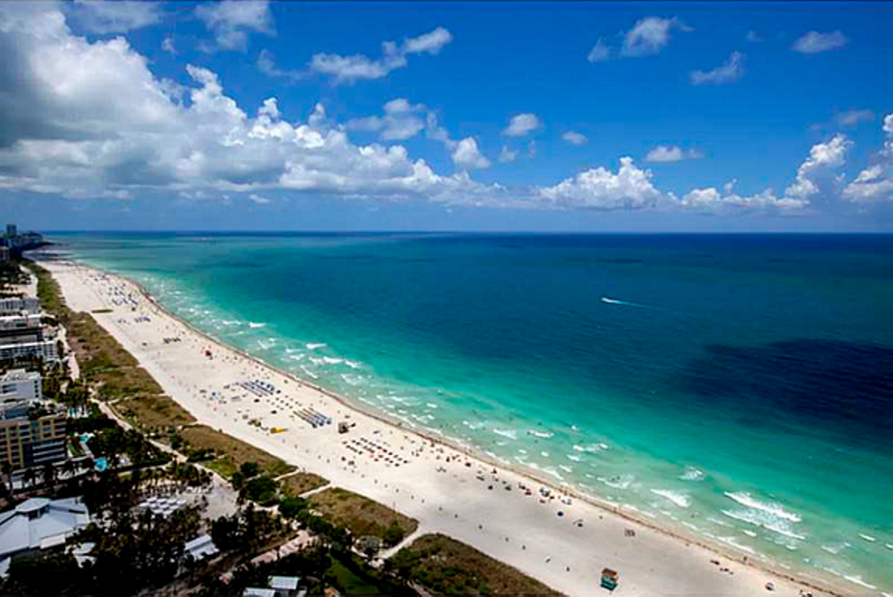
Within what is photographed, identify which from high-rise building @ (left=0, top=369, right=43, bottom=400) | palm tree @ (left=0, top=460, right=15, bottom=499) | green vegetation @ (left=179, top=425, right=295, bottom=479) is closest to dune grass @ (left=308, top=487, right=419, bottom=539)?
green vegetation @ (left=179, top=425, right=295, bottom=479)

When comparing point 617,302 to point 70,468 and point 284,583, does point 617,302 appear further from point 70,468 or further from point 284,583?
point 70,468

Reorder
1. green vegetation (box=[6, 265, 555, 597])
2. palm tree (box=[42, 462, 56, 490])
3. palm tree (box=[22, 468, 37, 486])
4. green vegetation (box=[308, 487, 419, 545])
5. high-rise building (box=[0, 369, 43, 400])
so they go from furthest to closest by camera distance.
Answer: high-rise building (box=[0, 369, 43, 400])
palm tree (box=[42, 462, 56, 490])
palm tree (box=[22, 468, 37, 486])
green vegetation (box=[308, 487, 419, 545])
green vegetation (box=[6, 265, 555, 597])

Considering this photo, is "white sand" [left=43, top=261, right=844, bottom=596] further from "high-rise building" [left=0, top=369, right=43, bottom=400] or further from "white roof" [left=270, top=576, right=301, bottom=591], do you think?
"high-rise building" [left=0, top=369, right=43, bottom=400]

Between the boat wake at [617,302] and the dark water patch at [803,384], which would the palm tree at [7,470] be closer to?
the dark water patch at [803,384]

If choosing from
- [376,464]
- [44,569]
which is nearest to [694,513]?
[376,464]

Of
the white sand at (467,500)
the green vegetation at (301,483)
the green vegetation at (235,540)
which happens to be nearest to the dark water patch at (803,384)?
the white sand at (467,500)

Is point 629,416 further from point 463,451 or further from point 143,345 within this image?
point 143,345

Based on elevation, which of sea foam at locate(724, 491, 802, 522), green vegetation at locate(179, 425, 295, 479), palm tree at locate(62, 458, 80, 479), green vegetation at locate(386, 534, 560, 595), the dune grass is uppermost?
palm tree at locate(62, 458, 80, 479)
